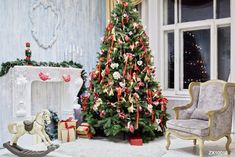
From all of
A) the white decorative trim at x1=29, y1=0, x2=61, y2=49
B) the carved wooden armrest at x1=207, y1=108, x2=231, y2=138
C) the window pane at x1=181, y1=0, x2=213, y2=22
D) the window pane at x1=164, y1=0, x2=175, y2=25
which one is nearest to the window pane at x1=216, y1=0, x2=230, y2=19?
the window pane at x1=181, y1=0, x2=213, y2=22

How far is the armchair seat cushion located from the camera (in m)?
3.73

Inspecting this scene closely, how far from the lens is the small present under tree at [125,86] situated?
4707 mm

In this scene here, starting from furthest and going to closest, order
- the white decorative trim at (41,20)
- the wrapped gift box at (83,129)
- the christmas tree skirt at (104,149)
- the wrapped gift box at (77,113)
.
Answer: the wrapped gift box at (77,113)
the white decorative trim at (41,20)
the wrapped gift box at (83,129)
the christmas tree skirt at (104,149)

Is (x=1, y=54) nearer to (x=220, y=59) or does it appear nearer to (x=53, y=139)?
(x=53, y=139)

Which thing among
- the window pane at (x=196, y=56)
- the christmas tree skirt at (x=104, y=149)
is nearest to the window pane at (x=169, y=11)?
the window pane at (x=196, y=56)

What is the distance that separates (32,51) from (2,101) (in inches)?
42.6

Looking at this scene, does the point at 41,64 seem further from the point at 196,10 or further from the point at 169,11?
the point at 196,10

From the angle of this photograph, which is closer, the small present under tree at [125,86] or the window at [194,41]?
the small present under tree at [125,86]

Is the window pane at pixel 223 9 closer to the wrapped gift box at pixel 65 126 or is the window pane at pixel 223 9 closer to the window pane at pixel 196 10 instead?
the window pane at pixel 196 10

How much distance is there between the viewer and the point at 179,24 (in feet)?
19.8

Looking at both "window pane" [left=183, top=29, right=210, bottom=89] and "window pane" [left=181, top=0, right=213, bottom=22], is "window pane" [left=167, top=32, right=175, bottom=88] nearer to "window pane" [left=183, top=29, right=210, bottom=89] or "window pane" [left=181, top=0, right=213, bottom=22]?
"window pane" [left=183, top=29, right=210, bottom=89]

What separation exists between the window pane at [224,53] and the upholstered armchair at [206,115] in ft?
3.90

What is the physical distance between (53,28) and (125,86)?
184cm

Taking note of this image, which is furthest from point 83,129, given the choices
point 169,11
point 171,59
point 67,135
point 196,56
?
point 169,11
